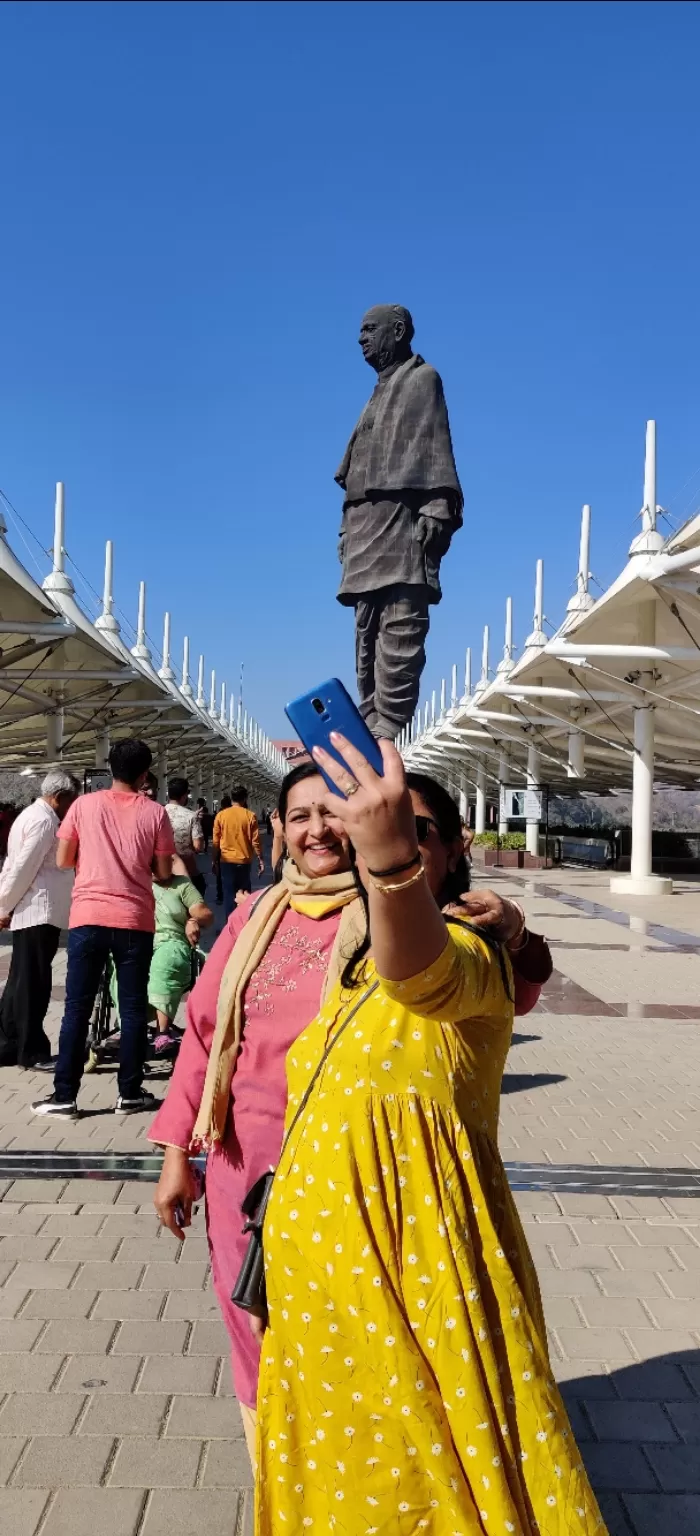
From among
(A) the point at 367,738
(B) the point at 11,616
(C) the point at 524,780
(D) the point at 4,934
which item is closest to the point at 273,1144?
(A) the point at 367,738

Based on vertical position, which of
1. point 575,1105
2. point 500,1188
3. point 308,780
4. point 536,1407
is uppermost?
point 308,780

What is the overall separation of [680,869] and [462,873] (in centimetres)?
3051

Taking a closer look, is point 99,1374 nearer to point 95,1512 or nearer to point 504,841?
point 95,1512

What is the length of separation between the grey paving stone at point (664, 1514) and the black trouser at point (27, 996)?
14.7 feet

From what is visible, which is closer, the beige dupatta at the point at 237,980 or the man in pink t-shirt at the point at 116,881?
the beige dupatta at the point at 237,980

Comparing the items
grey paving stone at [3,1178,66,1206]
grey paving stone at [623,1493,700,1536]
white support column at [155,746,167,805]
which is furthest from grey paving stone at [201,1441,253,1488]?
white support column at [155,746,167,805]

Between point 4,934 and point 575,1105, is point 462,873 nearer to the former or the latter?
point 575,1105

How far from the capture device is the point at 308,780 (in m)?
2.39

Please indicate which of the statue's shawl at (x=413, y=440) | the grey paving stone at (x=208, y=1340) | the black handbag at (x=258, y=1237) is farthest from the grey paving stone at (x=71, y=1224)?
the statue's shawl at (x=413, y=440)

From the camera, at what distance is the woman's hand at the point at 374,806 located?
1407 mm

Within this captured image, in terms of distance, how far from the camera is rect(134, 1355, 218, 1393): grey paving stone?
300cm

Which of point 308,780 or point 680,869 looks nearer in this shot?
point 308,780

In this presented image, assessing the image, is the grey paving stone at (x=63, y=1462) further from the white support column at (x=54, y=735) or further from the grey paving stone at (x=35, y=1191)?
the white support column at (x=54, y=735)

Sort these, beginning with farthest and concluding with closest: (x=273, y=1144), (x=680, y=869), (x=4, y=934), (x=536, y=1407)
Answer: (x=680, y=869) < (x=4, y=934) < (x=273, y=1144) < (x=536, y=1407)
